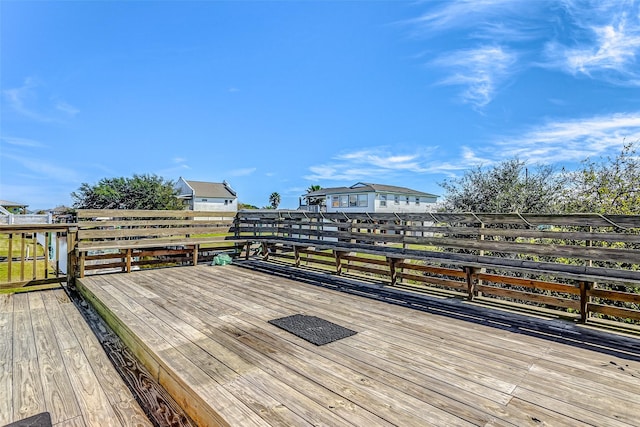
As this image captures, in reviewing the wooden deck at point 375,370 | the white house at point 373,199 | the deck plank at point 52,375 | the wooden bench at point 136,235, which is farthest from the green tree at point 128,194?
the wooden deck at point 375,370

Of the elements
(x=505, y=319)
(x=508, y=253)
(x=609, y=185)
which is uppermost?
(x=609, y=185)

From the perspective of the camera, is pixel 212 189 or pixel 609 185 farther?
pixel 212 189

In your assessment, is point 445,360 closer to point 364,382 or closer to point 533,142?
point 364,382

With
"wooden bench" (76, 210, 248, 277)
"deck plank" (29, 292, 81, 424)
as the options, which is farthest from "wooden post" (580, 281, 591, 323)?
"wooden bench" (76, 210, 248, 277)

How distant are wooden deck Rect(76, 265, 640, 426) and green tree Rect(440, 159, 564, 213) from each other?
4290 mm

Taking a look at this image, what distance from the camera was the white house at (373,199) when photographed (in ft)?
76.8

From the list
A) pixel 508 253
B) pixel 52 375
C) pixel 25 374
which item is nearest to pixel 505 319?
pixel 508 253

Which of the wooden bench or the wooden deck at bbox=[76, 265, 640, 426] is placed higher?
the wooden bench

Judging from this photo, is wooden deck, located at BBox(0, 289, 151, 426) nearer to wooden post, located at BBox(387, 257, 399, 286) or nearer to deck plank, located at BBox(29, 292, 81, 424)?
deck plank, located at BBox(29, 292, 81, 424)

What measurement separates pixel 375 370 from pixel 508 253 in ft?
8.19

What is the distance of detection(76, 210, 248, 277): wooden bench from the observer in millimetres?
5043

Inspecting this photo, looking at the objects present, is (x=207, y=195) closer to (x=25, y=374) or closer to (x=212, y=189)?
(x=212, y=189)

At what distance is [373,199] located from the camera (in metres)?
23.3

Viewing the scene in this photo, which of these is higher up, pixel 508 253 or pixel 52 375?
pixel 508 253
